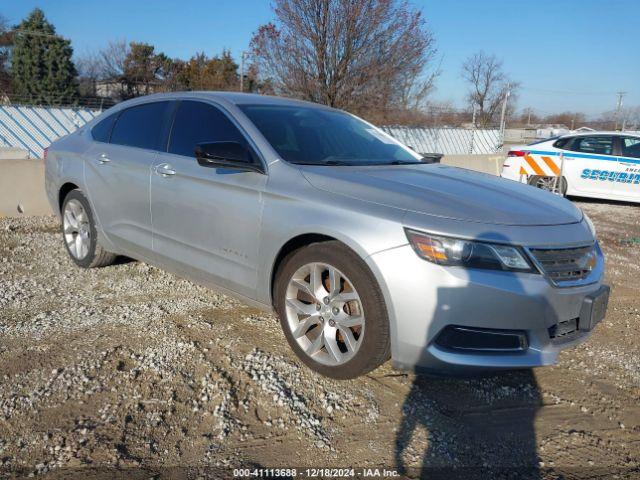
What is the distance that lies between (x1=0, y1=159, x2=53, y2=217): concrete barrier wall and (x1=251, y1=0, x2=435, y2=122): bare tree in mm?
8209

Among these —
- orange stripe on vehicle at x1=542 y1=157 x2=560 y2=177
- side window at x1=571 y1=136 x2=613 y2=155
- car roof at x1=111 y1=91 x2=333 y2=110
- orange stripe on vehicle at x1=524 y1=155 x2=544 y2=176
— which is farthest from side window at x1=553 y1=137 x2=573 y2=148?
car roof at x1=111 y1=91 x2=333 y2=110

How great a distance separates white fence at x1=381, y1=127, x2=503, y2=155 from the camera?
21.6 meters

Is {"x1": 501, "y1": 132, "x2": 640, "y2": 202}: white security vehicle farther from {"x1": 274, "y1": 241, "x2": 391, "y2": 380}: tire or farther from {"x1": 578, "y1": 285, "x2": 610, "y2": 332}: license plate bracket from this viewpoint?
{"x1": 274, "y1": 241, "x2": 391, "y2": 380}: tire

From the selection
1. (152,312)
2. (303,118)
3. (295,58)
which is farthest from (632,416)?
(295,58)

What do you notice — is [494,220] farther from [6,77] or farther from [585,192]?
[6,77]

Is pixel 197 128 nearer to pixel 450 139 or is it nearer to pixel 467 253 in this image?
pixel 467 253

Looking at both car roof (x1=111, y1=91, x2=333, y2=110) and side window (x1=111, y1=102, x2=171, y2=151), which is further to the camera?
side window (x1=111, y1=102, x2=171, y2=151)

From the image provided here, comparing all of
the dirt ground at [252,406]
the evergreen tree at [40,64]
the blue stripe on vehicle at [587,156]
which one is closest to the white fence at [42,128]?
the blue stripe on vehicle at [587,156]

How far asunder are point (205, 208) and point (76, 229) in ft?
6.96

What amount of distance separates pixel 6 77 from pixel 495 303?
4695 centimetres

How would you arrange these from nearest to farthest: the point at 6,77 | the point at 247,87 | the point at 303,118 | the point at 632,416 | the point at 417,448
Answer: the point at 417,448, the point at 632,416, the point at 303,118, the point at 247,87, the point at 6,77

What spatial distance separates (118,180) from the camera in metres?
4.35

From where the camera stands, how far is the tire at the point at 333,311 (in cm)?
276

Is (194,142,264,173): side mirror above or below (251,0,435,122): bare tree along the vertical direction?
below
